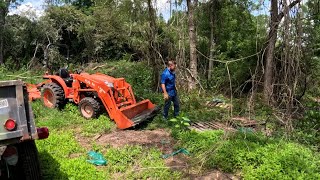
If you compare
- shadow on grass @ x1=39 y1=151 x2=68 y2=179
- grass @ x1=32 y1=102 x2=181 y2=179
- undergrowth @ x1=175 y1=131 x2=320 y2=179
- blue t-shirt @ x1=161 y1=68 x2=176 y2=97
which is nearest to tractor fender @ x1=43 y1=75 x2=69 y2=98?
grass @ x1=32 y1=102 x2=181 y2=179

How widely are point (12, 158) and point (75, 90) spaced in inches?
175

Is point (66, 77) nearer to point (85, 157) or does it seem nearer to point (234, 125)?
point (85, 157)

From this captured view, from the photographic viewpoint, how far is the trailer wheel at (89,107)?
7.84 m

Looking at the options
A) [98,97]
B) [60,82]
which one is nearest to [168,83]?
[98,97]

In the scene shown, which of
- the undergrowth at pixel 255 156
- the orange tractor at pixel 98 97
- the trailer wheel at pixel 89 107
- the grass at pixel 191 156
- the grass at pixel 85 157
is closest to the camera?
the undergrowth at pixel 255 156

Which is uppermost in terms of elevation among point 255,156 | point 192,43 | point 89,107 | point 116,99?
point 192,43

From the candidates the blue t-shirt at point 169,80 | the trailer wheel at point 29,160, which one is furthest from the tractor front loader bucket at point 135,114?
the trailer wheel at point 29,160

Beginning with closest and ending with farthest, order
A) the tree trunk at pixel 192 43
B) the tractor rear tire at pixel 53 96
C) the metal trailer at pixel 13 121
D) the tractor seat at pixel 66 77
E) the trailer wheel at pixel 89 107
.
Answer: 1. the metal trailer at pixel 13 121
2. the trailer wheel at pixel 89 107
3. the tractor rear tire at pixel 53 96
4. the tractor seat at pixel 66 77
5. the tree trunk at pixel 192 43

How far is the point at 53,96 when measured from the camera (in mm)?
8695

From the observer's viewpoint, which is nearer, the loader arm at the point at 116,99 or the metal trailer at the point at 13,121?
the metal trailer at the point at 13,121

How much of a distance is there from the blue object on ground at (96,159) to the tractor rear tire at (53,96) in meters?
3.10

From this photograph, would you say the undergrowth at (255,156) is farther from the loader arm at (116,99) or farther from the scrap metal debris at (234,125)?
the loader arm at (116,99)

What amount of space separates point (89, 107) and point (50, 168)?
2.93 meters

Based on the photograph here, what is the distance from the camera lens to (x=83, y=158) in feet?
18.5
